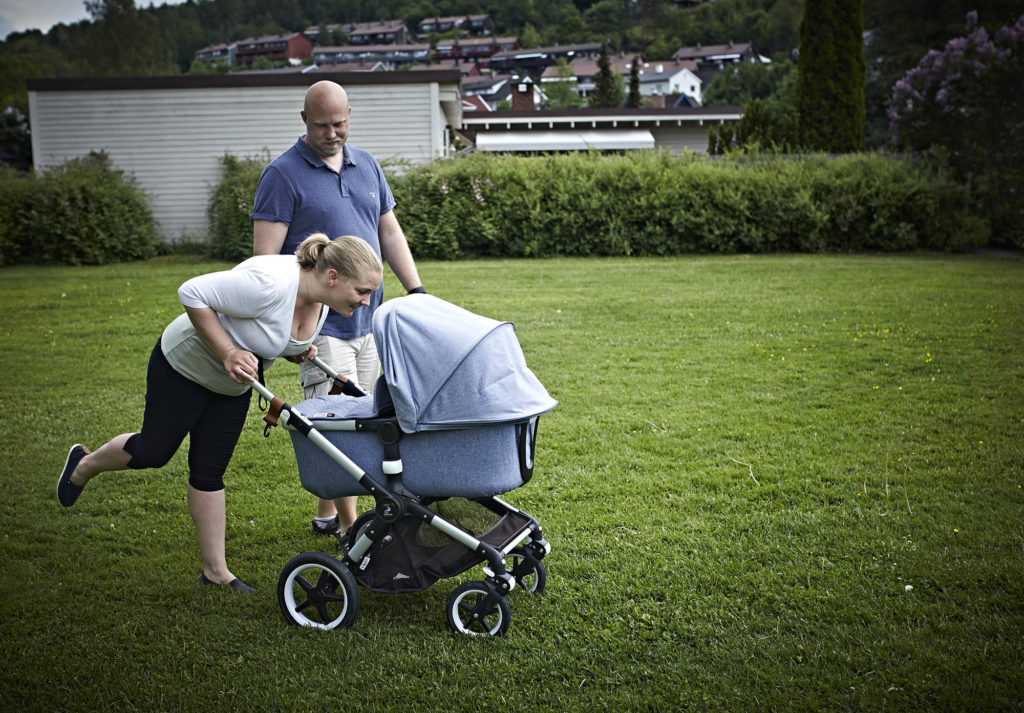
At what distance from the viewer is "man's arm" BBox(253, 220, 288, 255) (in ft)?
12.2

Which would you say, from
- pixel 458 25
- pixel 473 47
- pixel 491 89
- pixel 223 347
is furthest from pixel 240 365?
pixel 458 25

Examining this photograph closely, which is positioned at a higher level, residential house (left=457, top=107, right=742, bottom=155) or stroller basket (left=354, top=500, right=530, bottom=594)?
residential house (left=457, top=107, right=742, bottom=155)

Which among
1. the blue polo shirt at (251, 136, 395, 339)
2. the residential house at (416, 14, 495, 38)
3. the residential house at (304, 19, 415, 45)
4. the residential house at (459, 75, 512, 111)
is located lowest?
the blue polo shirt at (251, 136, 395, 339)

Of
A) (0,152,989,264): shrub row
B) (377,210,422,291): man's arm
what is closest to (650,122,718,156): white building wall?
(0,152,989,264): shrub row

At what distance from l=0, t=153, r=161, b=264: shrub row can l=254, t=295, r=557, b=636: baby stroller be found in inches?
617

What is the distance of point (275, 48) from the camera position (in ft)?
369

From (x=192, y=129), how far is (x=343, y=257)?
60.3 ft

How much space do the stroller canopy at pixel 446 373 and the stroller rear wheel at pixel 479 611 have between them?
0.69m

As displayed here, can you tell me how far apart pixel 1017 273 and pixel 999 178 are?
4.65m

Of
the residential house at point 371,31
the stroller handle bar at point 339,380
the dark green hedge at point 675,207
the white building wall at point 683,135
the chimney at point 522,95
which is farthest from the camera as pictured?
the residential house at point 371,31

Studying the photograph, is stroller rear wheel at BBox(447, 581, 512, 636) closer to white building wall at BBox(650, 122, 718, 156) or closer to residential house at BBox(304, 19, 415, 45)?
white building wall at BBox(650, 122, 718, 156)

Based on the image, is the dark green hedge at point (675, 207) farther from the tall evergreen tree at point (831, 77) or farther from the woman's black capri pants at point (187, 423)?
A: the woman's black capri pants at point (187, 423)

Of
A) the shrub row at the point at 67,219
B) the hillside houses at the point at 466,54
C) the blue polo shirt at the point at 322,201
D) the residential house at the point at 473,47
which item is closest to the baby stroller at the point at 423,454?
the blue polo shirt at the point at 322,201

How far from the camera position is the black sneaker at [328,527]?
4234 millimetres
